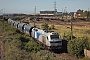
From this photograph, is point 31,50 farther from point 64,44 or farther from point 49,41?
point 64,44

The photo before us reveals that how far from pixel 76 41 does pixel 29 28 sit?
58.2 feet

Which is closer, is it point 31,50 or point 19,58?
point 19,58

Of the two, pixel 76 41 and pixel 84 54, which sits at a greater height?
pixel 76 41

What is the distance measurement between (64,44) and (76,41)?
160 inches

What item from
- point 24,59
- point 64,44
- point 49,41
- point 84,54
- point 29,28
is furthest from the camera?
point 29,28

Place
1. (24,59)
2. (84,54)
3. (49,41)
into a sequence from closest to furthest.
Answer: (24,59) < (84,54) < (49,41)

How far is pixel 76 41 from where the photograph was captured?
23.5 m

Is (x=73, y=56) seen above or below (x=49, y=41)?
below

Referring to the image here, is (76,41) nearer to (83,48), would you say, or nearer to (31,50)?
(83,48)

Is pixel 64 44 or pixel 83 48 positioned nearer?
pixel 83 48

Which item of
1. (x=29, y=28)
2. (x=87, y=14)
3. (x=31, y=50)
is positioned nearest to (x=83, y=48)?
(x=31, y=50)

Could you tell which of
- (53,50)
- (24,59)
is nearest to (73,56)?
(53,50)

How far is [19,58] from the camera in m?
18.4

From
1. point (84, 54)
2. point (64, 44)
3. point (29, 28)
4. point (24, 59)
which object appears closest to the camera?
point (24, 59)
